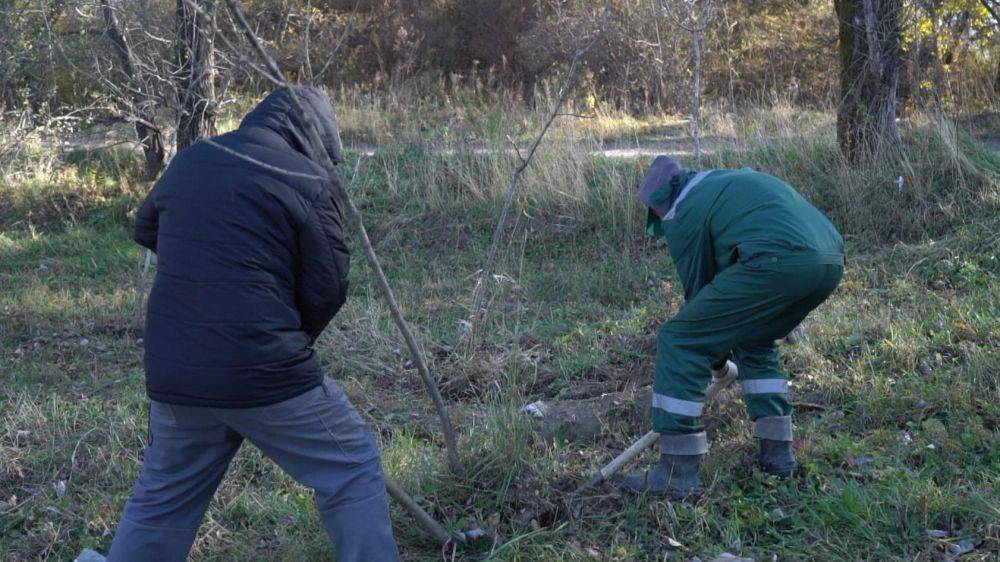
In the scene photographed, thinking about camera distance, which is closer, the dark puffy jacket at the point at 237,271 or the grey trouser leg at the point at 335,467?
the dark puffy jacket at the point at 237,271

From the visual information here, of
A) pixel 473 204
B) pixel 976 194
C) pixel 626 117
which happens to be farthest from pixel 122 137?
pixel 976 194

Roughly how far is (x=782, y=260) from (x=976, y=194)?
5.53 m

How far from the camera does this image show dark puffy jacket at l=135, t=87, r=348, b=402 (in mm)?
2934

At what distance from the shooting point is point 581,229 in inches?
375

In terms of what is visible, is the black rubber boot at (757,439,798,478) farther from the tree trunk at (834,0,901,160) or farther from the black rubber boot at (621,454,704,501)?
the tree trunk at (834,0,901,160)

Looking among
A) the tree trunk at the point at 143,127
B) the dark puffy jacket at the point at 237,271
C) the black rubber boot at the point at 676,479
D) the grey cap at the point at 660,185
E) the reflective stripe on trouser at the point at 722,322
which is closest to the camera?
the dark puffy jacket at the point at 237,271

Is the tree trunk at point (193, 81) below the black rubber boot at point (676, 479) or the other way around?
the other way around

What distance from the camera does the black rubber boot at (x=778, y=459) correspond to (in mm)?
4273

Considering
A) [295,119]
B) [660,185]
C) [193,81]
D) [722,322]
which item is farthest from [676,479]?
[193,81]

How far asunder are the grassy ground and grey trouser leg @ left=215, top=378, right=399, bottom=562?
776 millimetres

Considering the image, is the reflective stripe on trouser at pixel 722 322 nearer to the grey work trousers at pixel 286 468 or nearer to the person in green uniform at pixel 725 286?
the person in green uniform at pixel 725 286

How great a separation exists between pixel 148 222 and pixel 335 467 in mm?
996

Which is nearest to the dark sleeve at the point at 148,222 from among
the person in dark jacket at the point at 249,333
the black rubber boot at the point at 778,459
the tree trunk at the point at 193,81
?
the person in dark jacket at the point at 249,333

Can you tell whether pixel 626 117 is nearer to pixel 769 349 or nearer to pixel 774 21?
pixel 774 21
